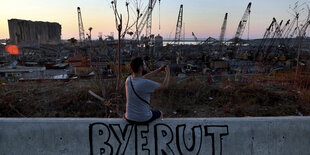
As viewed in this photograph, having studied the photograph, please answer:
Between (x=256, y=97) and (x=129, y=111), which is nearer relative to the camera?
(x=129, y=111)

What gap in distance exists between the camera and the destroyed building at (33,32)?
117m

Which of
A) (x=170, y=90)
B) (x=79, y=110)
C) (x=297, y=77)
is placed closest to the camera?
(x=79, y=110)

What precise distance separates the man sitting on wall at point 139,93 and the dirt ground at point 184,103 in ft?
7.57

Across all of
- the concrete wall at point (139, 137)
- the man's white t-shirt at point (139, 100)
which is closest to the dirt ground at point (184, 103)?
the concrete wall at point (139, 137)

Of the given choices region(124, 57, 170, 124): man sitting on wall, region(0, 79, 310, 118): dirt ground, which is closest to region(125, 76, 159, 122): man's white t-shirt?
region(124, 57, 170, 124): man sitting on wall

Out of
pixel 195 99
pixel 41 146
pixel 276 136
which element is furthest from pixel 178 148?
pixel 195 99

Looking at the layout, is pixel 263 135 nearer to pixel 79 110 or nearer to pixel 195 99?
pixel 195 99

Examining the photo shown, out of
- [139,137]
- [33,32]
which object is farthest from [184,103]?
[33,32]

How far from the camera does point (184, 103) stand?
5926mm

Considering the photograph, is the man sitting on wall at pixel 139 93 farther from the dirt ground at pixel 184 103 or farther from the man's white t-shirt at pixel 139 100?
the dirt ground at pixel 184 103

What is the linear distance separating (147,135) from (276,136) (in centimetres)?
174

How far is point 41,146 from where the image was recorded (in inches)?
95.7

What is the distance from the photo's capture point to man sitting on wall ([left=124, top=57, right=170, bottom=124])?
7.36 feet

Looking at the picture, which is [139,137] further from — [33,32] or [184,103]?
[33,32]
